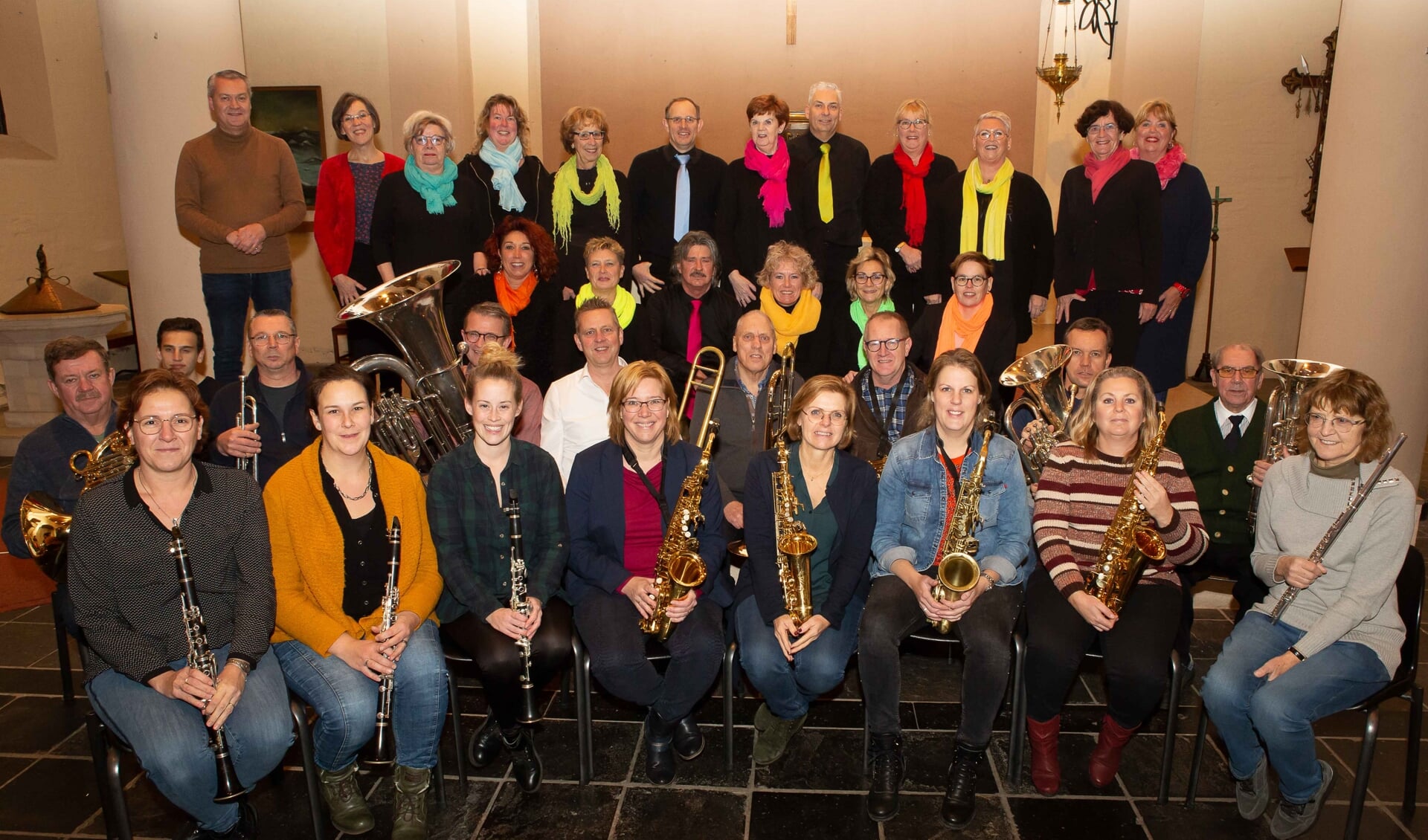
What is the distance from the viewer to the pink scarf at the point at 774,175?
4.89 meters

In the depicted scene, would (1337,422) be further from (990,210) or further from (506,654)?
(506,654)

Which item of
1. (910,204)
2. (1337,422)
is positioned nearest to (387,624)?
(1337,422)

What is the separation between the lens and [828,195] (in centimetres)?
494

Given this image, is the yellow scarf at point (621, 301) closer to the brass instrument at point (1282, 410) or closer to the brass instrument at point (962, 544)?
the brass instrument at point (962, 544)

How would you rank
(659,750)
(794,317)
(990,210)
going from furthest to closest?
1. (990,210)
2. (794,317)
3. (659,750)

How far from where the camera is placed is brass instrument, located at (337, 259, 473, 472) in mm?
3656

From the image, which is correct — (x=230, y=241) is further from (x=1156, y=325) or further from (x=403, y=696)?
(x=1156, y=325)

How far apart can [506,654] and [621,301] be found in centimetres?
207

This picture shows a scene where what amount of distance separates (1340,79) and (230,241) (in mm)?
5882

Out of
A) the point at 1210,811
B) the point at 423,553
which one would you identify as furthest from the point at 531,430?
the point at 1210,811

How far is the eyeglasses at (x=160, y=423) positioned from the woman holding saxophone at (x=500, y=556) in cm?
73

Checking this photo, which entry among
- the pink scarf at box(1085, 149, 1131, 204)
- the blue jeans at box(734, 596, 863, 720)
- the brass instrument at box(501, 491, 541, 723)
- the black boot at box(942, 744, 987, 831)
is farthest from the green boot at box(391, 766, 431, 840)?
the pink scarf at box(1085, 149, 1131, 204)

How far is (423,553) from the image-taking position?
2.96m

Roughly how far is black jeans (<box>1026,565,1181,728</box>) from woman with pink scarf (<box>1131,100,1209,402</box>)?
7.38 ft
